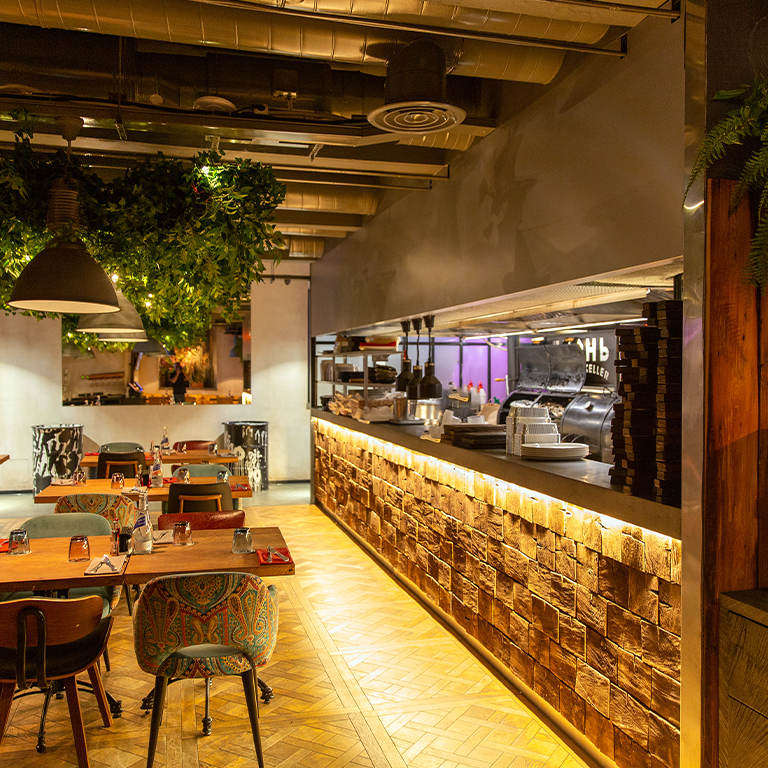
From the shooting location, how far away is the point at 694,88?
280 cm

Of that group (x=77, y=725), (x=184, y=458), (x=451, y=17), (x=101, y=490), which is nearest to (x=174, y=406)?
(x=184, y=458)

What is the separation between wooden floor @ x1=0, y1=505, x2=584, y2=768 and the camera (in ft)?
11.9

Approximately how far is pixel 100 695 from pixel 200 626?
1.07 meters

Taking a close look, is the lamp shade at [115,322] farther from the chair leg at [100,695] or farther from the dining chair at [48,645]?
the dining chair at [48,645]

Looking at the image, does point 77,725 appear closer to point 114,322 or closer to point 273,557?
point 273,557

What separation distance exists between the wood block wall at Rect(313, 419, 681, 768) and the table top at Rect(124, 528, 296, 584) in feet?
4.54

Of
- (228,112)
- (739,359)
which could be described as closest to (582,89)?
(739,359)

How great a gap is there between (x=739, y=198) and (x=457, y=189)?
3.06 m

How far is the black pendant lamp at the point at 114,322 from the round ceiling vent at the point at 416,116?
3383 millimetres

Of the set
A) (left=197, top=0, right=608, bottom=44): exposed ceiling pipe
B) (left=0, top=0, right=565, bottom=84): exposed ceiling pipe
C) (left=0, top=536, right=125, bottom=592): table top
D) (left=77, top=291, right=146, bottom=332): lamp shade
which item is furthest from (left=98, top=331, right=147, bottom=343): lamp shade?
(left=197, top=0, right=608, bottom=44): exposed ceiling pipe

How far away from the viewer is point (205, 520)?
4.97 metres

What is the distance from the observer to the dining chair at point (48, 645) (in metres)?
3.18

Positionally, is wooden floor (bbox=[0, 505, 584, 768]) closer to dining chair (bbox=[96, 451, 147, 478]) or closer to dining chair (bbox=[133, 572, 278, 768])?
dining chair (bbox=[133, 572, 278, 768])

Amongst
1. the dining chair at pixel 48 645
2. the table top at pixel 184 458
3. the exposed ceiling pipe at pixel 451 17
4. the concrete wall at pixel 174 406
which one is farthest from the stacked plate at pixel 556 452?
the concrete wall at pixel 174 406
